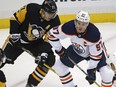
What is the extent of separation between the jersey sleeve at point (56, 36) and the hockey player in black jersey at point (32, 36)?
107 mm

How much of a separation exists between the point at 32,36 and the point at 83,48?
1.71ft

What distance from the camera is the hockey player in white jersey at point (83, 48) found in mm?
2697

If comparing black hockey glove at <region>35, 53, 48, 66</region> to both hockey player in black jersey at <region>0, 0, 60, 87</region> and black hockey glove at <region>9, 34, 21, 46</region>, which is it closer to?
hockey player in black jersey at <region>0, 0, 60, 87</region>

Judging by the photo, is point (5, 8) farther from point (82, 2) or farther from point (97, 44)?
point (97, 44)

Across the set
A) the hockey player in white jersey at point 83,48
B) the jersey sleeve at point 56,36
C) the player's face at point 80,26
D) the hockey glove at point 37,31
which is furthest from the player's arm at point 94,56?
the hockey glove at point 37,31

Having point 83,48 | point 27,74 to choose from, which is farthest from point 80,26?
point 27,74

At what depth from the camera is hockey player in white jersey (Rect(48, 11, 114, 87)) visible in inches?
106

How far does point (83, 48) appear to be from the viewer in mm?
2834

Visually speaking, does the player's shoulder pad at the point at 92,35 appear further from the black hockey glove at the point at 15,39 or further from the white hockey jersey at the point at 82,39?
the black hockey glove at the point at 15,39

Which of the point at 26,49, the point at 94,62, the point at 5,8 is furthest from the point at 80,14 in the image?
the point at 5,8

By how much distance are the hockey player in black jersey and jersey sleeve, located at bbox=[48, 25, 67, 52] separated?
0.35 feet

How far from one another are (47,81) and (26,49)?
0.52m

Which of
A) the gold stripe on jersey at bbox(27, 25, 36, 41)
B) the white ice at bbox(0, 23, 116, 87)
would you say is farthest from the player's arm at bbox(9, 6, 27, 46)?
the white ice at bbox(0, 23, 116, 87)

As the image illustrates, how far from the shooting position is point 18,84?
3365 millimetres
